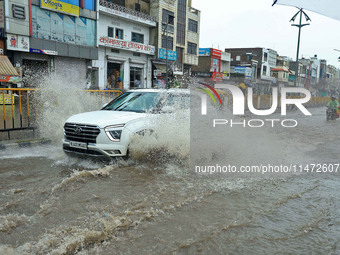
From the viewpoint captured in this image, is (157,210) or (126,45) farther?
(126,45)

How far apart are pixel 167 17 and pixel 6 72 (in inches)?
835

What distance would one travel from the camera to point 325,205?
177 inches

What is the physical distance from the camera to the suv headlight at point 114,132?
5.73 m

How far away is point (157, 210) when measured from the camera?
400cm

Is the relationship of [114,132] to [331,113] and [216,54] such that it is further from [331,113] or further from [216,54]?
[216,54]

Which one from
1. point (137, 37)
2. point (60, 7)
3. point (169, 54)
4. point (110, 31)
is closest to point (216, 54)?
point (169, 54)

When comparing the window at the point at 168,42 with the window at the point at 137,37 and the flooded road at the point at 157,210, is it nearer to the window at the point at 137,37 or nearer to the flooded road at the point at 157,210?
the window at the point at 137,37

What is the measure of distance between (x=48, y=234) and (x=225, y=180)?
306cm

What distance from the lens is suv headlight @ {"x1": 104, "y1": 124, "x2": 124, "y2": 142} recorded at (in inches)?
226

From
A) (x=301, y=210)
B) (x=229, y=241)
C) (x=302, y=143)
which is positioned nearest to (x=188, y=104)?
(x=301, y=210)

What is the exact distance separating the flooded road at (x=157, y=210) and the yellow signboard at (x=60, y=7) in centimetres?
1967

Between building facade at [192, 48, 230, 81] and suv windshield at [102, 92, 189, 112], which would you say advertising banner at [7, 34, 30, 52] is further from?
building facade at [192, 48, 230, 81]

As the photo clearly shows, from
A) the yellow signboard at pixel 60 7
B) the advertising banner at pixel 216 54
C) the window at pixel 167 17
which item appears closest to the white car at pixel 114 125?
the yellow signboard at pixel 60 7

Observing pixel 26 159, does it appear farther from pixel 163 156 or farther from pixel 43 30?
pixel 43 30
